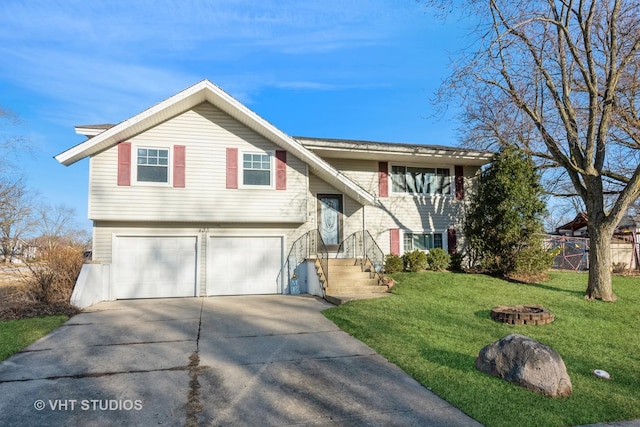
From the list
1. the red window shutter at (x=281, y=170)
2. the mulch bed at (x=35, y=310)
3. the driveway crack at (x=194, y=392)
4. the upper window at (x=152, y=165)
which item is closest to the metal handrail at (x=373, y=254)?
the red window shutter at (x=281, y=170)

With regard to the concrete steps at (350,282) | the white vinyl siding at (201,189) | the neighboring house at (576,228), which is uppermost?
the white vinyl siding at (201,189)

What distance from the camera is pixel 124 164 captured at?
452 inches

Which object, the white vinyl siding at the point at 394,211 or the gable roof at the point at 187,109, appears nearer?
the gable roof at the point at 187,109

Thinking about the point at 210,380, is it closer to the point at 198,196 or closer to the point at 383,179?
the point at 198,196

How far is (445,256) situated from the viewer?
1456cm

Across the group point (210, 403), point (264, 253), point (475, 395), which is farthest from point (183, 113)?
point (475, 395)

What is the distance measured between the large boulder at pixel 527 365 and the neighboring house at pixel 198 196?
790 cm

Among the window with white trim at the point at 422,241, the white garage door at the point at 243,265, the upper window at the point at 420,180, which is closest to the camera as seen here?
the white garage door at the point at 243,265

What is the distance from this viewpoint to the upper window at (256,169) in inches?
488

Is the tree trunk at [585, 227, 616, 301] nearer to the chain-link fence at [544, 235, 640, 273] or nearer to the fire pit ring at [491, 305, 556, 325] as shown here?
the fire pit ring at [491, 305, 556, 325]

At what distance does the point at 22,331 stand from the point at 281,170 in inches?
301

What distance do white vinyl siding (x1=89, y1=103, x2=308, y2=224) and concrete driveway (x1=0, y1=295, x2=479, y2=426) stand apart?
4.30 meters

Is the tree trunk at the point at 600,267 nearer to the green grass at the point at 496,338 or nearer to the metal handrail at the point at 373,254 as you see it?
the green grass at the point at 496,338

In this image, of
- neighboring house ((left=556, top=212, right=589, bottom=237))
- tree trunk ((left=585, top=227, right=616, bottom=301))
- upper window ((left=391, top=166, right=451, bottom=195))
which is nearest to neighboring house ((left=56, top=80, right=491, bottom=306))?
upper window ((left=391, top=166, right=451, bottom=195))
